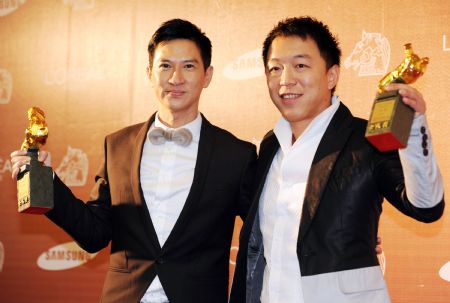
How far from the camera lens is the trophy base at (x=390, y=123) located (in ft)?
4.39

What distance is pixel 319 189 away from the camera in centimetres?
167

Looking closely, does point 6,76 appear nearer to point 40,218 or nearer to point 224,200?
point 40,218

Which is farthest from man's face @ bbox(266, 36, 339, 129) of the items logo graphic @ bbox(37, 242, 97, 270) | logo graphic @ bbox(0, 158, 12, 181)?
logo graphic @ bbox(0, 158, 12, 181)

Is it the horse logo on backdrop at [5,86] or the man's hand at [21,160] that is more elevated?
the horse logo on backdrop at [5,86]

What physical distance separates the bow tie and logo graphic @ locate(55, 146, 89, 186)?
1286 millimetres

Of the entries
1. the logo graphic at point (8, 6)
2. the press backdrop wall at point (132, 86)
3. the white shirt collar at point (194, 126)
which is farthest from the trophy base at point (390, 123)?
the logo graphic at point (8, 6)

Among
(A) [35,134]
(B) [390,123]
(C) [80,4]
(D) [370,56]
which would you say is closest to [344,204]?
(B) [390,123]

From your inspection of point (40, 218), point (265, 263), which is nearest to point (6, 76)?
point (40, 218)

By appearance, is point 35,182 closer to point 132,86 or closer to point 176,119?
point 176,119

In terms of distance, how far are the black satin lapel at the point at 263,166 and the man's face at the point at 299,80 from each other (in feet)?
0.38

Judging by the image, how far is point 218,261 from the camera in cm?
192

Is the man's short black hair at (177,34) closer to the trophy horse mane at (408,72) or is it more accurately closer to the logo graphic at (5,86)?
the trophy horse mane at (408,72)

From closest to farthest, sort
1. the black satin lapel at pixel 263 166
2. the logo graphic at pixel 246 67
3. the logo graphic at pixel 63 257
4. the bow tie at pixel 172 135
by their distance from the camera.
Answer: the black satin lapel at pixel 263 166
the bow tie at pixel 172 135
the logo graphic at pixel 246 67
the logo graphic at pixel 63 257

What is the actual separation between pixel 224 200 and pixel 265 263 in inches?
9.3
